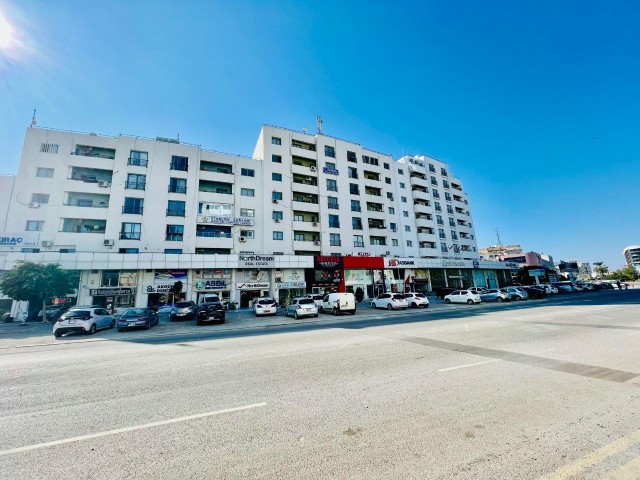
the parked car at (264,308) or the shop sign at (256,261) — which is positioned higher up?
the shop sign at (256,261)

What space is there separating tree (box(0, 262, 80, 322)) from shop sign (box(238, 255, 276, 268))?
16.0 metres

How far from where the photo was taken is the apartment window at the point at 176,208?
3406cm

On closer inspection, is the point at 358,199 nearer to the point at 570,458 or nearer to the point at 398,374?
the point at 398,374

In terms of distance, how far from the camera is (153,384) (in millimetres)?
6156

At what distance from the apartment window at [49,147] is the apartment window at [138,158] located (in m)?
7.12

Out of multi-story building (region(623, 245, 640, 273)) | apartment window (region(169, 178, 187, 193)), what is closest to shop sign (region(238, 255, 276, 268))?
apartment window (region(169, 178, 187, 193))

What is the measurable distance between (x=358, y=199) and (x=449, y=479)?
148 ft

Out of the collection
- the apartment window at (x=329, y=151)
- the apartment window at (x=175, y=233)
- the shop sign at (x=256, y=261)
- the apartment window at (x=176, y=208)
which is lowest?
the shop sign at (x=256, y=261)

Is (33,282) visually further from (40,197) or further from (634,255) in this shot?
(634,255)

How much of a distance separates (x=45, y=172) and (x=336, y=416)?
41320 mm

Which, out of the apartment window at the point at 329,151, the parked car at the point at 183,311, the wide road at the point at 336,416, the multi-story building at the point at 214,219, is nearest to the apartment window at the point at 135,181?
the multi-story building at the point at 214,219

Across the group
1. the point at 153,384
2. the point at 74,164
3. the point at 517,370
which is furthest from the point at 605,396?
the point at 74,164

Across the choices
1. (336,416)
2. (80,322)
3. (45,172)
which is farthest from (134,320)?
(45,172)

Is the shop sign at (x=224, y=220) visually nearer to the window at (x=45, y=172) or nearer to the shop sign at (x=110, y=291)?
the shop sign at (x=110, y=291)
